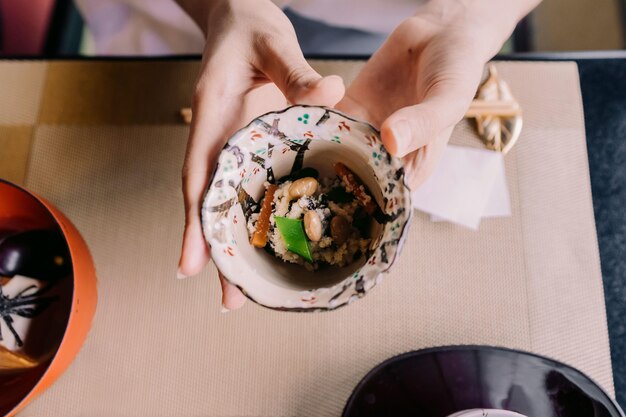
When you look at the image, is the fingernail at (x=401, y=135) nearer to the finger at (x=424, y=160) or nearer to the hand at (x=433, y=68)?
the hand at (x=433, y=68)

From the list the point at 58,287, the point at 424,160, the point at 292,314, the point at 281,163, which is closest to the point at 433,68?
the point at 424,160

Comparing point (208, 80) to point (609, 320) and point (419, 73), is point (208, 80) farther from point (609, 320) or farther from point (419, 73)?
point (609, 320)

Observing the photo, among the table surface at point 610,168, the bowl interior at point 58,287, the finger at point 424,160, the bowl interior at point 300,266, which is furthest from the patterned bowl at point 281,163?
the table surface at point 610,168

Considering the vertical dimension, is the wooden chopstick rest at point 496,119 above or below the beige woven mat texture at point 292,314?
above

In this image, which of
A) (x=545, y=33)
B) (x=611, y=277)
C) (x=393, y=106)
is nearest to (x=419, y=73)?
(x=393, y=106)

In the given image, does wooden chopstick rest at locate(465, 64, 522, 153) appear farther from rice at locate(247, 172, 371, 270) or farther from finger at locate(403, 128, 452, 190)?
rice at locate(247, 172, 371, 270)

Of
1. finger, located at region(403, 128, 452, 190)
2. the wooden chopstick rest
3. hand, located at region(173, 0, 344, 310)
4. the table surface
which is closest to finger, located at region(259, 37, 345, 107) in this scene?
hand, located at region(173, 0, 344, 310)
